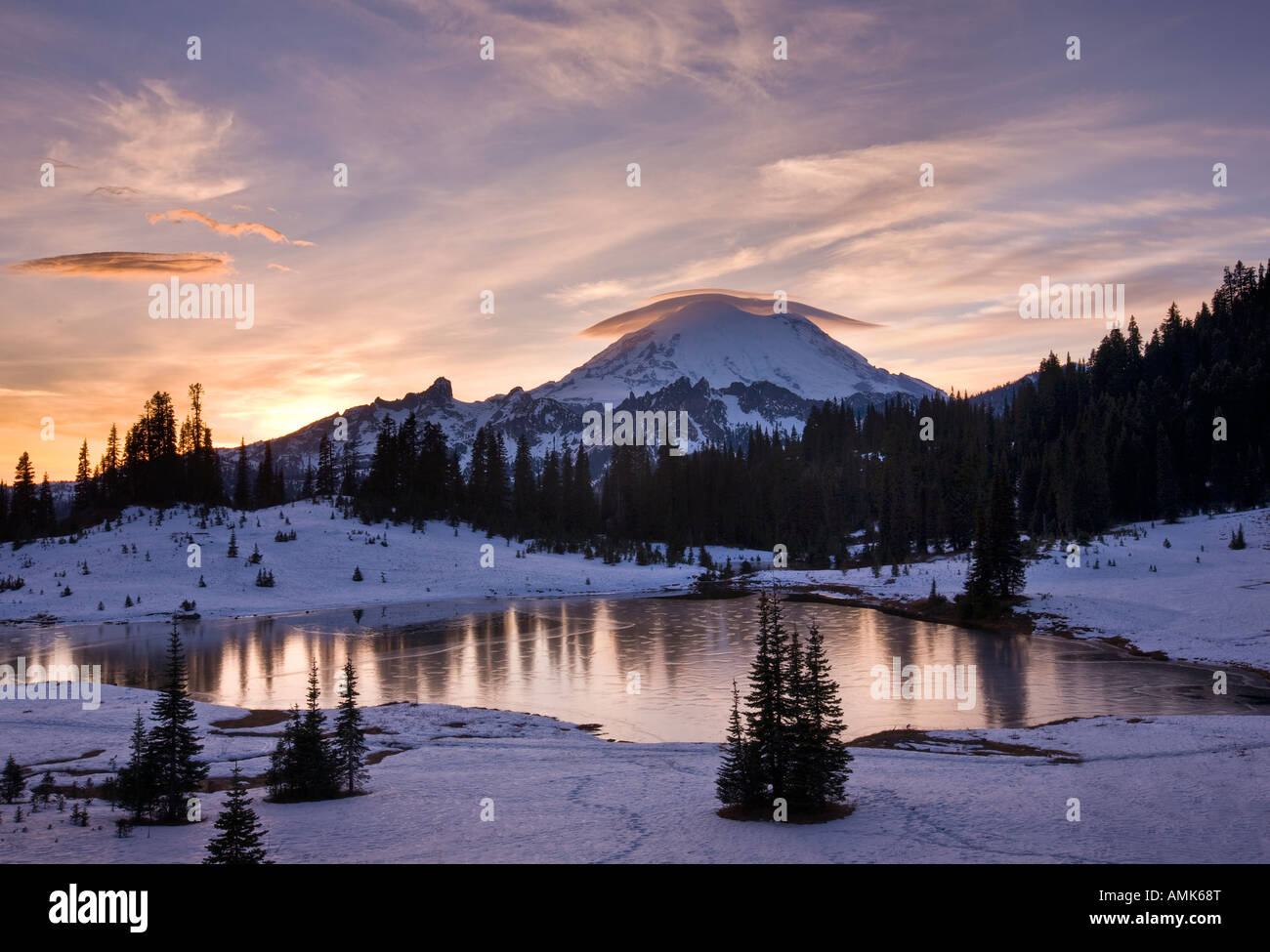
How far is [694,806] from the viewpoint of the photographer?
15.6 m

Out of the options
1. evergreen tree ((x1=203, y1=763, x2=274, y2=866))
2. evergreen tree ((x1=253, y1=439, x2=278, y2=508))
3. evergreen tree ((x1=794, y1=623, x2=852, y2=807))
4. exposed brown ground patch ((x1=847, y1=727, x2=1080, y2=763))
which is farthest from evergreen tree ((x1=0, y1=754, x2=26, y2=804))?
evergreen tree ((x1=253, y1=439, x2=278, y2=508))

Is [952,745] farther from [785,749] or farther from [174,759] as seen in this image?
[174,759]

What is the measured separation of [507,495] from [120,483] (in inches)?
1782

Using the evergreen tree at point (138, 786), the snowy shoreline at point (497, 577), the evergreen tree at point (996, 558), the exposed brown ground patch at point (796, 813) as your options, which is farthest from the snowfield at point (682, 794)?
the evergreen tree at point (996, 558)

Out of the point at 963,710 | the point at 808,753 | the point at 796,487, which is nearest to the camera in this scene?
the point at 808,753

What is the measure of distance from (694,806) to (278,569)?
57.7 metres

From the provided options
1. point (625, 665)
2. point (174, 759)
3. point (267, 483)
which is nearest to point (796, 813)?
point (174, 759)

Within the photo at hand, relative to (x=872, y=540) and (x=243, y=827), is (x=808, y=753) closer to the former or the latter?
(x=243, y=827)

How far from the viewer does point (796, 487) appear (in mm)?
118500

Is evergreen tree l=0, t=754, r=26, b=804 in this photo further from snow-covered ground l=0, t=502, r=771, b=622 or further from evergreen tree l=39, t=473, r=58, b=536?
evergreen tree l=39, t=473, r=58, b=536

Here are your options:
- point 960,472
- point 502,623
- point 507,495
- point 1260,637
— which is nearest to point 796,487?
point 960,472

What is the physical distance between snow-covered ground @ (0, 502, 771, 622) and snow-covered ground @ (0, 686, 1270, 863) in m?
36.9
